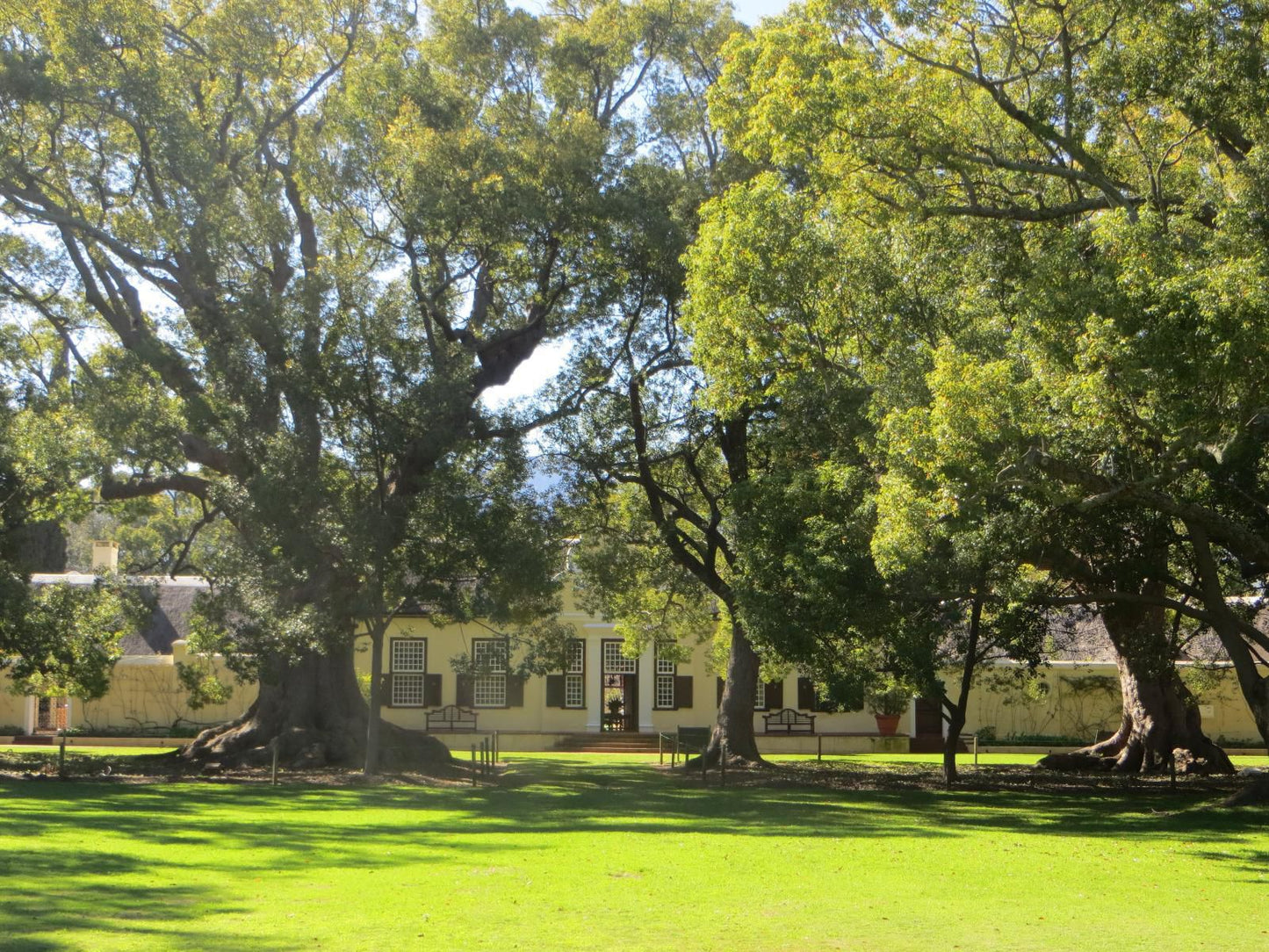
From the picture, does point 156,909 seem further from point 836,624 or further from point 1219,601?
point 1219,601

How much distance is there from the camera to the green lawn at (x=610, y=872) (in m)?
9.61

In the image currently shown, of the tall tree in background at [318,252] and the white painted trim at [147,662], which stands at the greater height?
the tall tree in background at [318,252]

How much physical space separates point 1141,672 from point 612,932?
17175 mm

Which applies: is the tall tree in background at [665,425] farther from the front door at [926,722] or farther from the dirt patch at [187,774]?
the front door at [926,722]

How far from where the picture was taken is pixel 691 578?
31.7 metres

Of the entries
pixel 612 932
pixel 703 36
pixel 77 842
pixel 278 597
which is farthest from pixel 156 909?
pixel 703 36

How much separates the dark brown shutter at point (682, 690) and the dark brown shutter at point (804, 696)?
347 centimetres

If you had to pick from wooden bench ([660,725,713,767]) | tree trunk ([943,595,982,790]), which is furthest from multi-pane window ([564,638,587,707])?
tree trunk ([943,595,982,790])

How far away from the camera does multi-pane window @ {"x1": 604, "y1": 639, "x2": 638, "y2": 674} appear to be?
138ft

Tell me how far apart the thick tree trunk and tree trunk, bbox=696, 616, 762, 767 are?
612cm

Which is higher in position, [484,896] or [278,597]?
[278,597]

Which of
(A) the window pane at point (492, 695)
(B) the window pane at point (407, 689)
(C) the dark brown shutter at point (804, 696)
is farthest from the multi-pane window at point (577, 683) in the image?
(C) the dark brown shutter at point (804, 696)

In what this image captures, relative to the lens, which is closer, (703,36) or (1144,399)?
(1144,399)

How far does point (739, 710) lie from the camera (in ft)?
95.1
